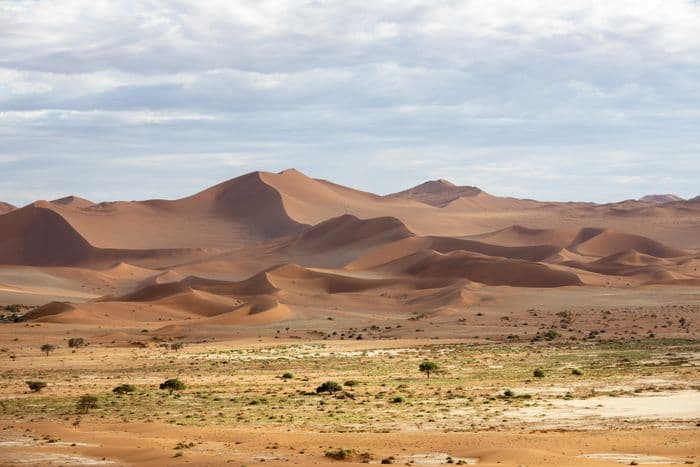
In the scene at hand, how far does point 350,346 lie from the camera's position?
192 ft

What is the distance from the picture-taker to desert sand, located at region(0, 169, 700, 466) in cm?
2373

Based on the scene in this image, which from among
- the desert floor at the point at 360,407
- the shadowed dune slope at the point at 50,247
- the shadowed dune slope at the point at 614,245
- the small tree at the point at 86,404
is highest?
the shadowed dune slope at the point at 50,247

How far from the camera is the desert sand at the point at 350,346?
23734 mm

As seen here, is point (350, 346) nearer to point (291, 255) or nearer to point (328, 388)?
point (328, 388)

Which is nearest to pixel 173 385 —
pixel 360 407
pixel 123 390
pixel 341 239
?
pixel 123 390

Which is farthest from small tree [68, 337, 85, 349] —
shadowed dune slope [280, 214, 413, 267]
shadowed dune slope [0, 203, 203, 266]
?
shadowed dune slope [0, 203, 203, 266]

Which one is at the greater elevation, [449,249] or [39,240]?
[39,240]

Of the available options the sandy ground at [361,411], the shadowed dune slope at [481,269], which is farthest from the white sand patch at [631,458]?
the shadowed dune slope at [481,269]

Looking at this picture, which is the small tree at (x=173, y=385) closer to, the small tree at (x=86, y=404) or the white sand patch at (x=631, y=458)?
the small tree at (x=86, y=404)

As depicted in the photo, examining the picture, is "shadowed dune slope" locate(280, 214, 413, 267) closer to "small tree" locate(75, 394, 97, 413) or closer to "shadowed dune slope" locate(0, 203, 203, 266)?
"shadowed dune slope" locate(0, 203, 203, 266)

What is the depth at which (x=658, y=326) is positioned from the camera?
2697 inches

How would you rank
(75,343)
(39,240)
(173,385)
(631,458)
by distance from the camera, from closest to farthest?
(631,458) < (173,385) < (75,343) < (39,240)

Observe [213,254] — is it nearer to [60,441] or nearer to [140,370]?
[140,370]

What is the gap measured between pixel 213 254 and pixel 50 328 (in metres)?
90.8
